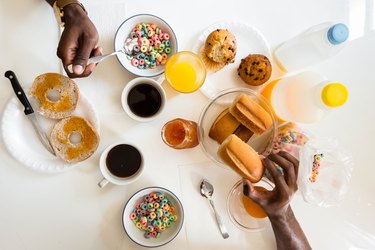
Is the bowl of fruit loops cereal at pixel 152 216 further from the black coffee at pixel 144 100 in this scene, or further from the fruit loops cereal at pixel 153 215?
the black coffee at pixel 144 100

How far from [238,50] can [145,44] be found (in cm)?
27

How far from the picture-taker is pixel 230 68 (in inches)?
36.2

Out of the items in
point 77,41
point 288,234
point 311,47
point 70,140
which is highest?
point 77,41

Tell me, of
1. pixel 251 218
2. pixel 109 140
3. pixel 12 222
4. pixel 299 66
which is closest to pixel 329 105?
pixel 299 66

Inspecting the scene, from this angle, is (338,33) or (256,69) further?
(256,69)

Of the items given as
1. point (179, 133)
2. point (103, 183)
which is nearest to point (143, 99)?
point (179, 133)

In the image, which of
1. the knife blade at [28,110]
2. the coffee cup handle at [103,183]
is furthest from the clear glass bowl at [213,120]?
the knife blade at [28,110]

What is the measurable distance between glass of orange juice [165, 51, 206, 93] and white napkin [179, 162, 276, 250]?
0.74 feet

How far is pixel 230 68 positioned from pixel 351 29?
41 cm

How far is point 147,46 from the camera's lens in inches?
34.4

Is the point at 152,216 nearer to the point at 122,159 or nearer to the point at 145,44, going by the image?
the point at 122,159

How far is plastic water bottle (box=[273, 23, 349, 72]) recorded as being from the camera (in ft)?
2.45

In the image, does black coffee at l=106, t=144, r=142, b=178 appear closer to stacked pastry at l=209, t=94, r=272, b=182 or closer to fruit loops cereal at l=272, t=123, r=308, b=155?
stacked pastry at l=209, t=94, r=272, b=182

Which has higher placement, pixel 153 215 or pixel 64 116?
pixel 64 116
